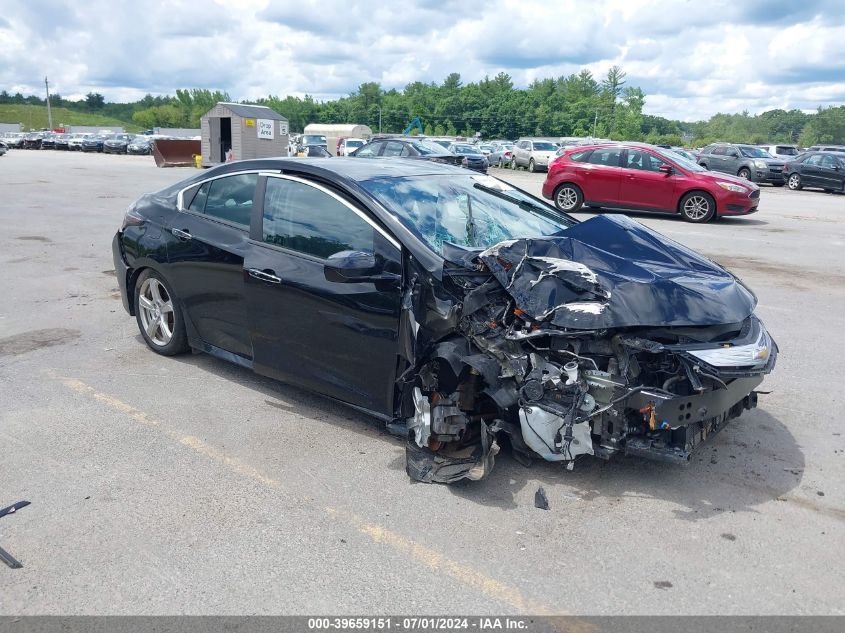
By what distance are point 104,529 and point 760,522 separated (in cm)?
320

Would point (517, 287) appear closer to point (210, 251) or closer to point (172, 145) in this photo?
point (210, 251)

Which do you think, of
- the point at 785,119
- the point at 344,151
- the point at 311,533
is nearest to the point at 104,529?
the point at 311,533

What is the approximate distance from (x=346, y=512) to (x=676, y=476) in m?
1.84

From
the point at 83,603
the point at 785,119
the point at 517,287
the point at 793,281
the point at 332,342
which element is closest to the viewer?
the point at 83,603

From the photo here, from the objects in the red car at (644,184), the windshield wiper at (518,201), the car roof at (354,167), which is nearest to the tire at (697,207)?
the red car at (644,184)

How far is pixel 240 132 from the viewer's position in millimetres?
34312

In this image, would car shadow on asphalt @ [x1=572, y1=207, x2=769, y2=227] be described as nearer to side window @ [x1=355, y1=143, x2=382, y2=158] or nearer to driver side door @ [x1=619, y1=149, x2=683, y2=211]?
driver side door @ [x1=619, y1=149, x2=683, y2=211]

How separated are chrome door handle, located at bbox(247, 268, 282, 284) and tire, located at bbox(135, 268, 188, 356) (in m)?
1.15

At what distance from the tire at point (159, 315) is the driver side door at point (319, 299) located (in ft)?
3.73

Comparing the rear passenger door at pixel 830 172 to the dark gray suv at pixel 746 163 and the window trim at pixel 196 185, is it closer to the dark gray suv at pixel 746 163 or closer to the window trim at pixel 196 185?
the dark gray suv at pixel 746 163

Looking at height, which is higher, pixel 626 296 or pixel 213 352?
pixel 626 296

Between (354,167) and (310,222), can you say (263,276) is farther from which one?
(354,167)

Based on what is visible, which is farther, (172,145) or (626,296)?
(172,145)

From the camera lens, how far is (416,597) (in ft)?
10.0
